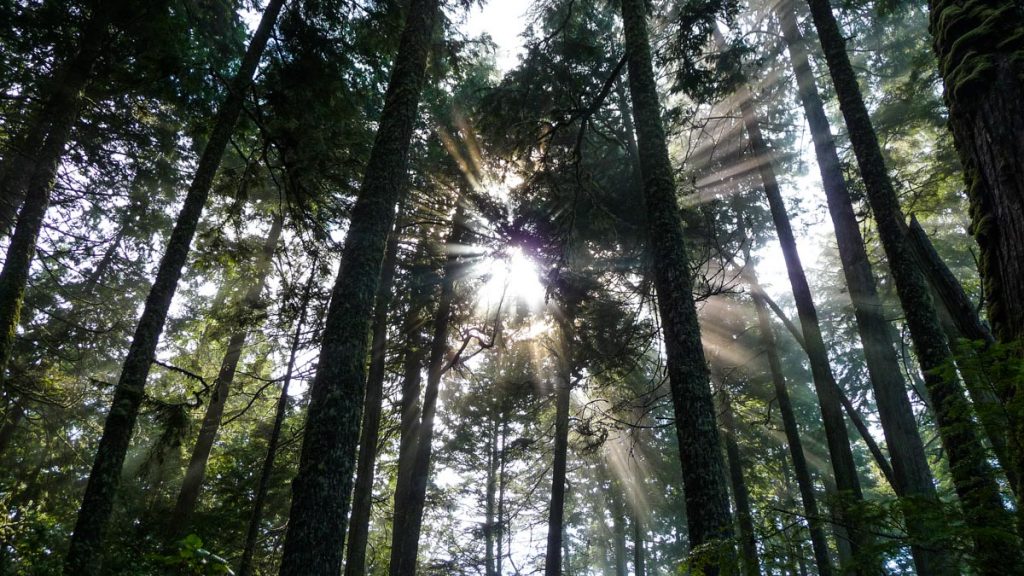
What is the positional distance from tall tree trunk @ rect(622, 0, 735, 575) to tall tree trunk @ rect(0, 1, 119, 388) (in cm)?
991

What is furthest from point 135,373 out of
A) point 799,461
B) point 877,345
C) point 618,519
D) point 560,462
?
point 618,519

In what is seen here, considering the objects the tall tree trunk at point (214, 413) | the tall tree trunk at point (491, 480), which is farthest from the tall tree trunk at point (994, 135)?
the tall tree trunk at point (491, 480)

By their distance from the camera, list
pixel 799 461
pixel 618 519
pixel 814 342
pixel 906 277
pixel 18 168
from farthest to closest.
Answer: pixel 618 519, pixel 18 168, pixel 799 461, pixel 814 342, pixel 906 277

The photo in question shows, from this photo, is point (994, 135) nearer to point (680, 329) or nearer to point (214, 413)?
point (680, 329)

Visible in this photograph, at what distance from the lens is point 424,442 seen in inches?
A: 478

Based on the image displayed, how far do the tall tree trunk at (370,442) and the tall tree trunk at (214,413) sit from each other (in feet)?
9.22

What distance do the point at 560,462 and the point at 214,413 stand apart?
10.4m

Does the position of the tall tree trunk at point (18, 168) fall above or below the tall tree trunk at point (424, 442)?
above

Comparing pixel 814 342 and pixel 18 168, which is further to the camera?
pixel 18 168

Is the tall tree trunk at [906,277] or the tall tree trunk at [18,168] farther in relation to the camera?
the tall tree trunk at [18,168]

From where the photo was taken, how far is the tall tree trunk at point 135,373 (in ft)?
19.2

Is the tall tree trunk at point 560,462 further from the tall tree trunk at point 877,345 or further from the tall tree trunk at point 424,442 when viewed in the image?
the tall tree trunk at point 877,345

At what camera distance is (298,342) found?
11.2m

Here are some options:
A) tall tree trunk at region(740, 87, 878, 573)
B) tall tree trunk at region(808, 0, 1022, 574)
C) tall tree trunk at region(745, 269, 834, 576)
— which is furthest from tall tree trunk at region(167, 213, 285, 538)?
tall tree trunk at region(745, 269, 834, 576)
